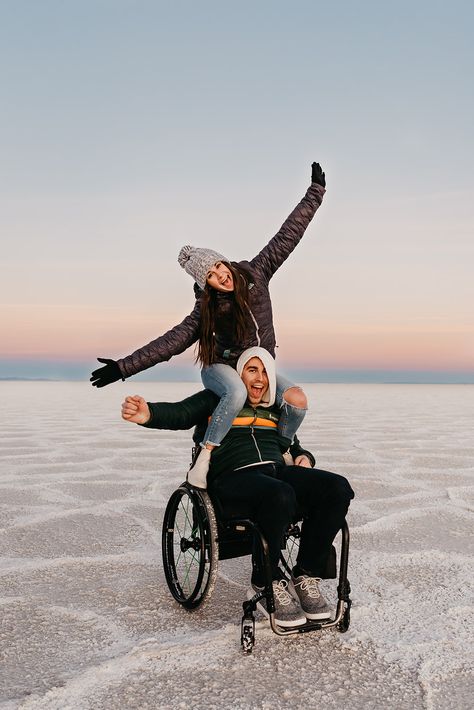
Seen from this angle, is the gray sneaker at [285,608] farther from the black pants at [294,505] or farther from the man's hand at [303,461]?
the man's hand at [303,461]

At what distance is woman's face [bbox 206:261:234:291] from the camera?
3275 mm

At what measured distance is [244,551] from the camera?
3.12 metres

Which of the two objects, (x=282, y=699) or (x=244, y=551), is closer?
(x=282, y=699)

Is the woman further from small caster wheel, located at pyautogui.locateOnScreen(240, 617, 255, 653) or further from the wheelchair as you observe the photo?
small caster wheel, located at pyautogui.locateOnScreen(240, 617, 255, 653)

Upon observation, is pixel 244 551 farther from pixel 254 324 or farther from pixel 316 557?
pixel 254 324

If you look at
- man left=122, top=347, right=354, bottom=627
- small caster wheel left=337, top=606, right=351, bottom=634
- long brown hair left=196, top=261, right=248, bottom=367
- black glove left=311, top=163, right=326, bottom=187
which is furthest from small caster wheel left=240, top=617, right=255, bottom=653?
black glove left=311, top=163, right=326, bottom=187

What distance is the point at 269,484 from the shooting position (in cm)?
287

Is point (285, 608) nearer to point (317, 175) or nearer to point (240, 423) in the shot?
point (240, 423)

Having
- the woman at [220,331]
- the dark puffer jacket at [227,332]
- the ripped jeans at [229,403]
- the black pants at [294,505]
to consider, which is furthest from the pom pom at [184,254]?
the black pants at [294,505]

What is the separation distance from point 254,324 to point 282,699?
1.57 metres

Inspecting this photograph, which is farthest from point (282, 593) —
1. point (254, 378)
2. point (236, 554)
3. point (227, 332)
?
point (227, 332)

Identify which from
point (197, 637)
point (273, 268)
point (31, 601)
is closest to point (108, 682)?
point (197, 637)

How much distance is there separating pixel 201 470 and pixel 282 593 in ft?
1.94

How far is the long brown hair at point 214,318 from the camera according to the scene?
129 inches
